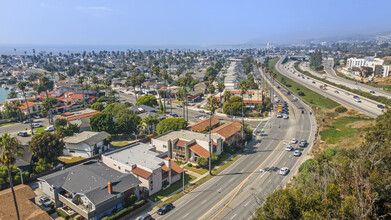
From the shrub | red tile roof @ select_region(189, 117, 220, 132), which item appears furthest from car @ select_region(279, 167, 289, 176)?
the shrub

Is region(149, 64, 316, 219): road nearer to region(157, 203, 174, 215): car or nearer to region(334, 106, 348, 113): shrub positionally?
region(157, 203, 174, 215): car

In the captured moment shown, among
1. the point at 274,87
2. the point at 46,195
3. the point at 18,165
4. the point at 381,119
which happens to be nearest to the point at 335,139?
the point at 381,119

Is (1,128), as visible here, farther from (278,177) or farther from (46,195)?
(278,177)

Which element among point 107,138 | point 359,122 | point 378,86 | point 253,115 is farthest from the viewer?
point 378,86

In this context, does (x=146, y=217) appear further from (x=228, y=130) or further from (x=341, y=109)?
(x=341, y=109)

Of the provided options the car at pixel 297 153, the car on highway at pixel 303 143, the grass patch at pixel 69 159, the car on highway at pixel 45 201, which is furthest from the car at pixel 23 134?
the car on highway at pixel 303 143
